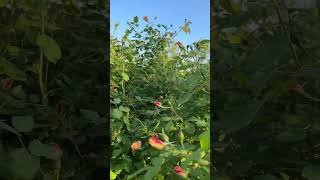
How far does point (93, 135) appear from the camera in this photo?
89cm

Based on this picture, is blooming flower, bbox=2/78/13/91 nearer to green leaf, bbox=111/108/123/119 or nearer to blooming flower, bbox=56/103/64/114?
blooming flower, bbox=56/103/64/114

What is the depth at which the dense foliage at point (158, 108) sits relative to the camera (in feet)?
3.52

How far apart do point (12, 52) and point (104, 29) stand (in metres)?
0.32

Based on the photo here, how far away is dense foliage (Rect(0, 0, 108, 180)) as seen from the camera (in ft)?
1.88

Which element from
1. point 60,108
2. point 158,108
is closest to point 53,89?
point 60,108

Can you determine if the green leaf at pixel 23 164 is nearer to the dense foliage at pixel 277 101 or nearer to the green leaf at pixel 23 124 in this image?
the green leaf at pixel 23 124

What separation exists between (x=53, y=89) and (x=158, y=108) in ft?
2.82

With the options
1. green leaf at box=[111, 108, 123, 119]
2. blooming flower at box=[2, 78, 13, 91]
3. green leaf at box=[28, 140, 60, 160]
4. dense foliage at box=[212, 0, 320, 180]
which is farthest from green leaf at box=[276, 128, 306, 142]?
green leaf at box=[111, 108, 123, 119]

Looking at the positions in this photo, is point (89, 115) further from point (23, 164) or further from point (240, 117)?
point (240, 117)

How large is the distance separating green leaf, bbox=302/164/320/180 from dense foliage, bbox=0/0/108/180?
11.9 inches

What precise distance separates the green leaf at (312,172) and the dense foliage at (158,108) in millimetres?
405

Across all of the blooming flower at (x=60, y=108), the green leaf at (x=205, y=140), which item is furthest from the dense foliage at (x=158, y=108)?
the blooming flower at (x=60, y=108)

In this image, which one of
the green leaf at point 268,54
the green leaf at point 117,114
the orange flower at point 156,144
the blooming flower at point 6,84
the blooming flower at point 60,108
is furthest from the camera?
the green leaf at point 117,114

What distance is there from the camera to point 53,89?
2.64 feet
